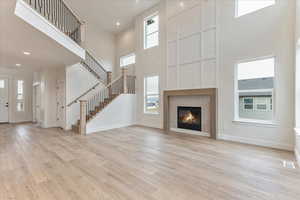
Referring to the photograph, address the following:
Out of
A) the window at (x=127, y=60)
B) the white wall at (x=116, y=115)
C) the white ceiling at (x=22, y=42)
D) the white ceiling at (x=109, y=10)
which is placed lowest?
the white wall at (x=116, y=115)

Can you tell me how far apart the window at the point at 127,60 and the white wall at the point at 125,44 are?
184 mm

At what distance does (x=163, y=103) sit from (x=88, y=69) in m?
3.77

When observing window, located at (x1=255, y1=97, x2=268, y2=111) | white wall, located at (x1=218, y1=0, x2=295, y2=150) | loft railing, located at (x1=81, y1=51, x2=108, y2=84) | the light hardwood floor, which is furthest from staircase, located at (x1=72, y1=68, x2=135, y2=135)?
window, located at (x1=255, y1=97, x2=268, y2=111)

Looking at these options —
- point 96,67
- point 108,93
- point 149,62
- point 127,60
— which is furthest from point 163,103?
point 96,67

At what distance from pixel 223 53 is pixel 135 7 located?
4.58m

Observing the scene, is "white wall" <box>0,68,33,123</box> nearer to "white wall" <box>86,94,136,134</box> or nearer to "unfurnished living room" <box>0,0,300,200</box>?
"unfurnished living room" <box>0,0,300,200</box>

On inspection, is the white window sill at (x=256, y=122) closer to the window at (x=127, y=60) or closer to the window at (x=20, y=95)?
the window at (x=127, y=60)

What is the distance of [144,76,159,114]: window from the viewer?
7.03 meters

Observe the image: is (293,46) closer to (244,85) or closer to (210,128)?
(244,85)

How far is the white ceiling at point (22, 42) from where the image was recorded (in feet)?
9.31

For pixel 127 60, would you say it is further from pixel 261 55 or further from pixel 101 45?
pixel 261 55

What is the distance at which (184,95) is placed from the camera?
227 inches

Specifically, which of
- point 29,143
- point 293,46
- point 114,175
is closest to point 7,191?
point 114,175

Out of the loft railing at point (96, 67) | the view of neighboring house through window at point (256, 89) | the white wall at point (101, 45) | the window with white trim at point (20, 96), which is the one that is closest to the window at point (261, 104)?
Result: the view of neighboring house through window at point (256, 89)
